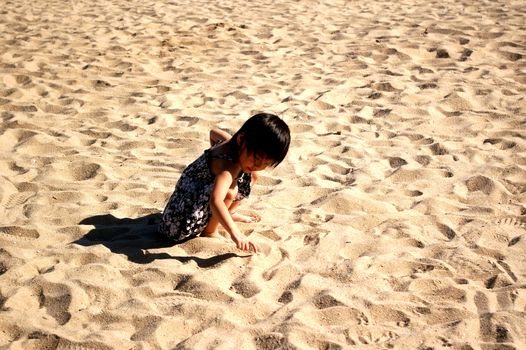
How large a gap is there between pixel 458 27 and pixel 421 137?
348 cm

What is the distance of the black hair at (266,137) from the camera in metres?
2.60

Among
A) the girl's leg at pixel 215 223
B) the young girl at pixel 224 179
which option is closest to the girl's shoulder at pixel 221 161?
the young girl at pixel 224 179

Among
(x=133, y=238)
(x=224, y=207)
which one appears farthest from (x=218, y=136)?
(x=133, y=238)

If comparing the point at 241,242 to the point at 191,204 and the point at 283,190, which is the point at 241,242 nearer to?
the point at 191,204

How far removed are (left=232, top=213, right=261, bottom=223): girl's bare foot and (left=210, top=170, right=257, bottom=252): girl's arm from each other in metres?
0.45

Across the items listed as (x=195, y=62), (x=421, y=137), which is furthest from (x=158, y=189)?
(x=195, y=62)

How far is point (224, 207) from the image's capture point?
2742 mm

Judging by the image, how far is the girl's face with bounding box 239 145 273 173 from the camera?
8.78 feet

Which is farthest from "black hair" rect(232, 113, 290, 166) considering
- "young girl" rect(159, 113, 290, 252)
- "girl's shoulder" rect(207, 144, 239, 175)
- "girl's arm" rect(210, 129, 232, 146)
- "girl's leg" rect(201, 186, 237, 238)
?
"girl's arm" rect(210, 129, 232, 146)

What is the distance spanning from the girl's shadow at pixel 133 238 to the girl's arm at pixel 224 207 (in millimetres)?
228

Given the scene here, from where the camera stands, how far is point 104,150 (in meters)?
4.22

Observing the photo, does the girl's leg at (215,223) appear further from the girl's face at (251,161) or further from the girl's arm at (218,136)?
the girl's arm at (218,136)

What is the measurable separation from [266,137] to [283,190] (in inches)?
42.8

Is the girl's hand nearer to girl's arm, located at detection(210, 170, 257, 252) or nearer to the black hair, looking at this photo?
girl's arm, located at detection(210, 170, 257, 252)
